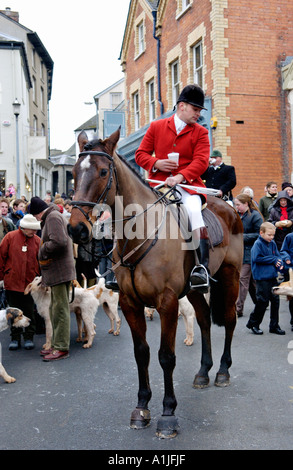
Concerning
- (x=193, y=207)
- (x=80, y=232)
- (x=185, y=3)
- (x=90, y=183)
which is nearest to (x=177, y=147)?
(x=193, y=207)

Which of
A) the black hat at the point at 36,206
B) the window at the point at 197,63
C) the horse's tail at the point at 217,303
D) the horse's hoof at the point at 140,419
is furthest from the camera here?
the window at the point at 197,63

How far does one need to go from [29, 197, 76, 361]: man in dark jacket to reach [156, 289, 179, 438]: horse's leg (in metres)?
3.07

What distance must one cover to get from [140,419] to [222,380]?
1528 millimetres

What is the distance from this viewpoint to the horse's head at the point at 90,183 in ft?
12.3

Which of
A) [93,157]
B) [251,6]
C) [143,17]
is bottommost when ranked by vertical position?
[93,157]

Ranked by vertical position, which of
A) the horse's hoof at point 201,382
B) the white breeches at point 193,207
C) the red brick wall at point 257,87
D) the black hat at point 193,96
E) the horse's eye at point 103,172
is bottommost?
the horse's hoof at point 201,382

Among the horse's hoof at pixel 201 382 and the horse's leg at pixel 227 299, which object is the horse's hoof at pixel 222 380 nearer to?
the horse's hoof at pixel 201 382

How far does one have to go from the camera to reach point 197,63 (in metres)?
18.3

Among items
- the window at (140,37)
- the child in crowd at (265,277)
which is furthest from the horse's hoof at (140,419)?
the window at (140,37)

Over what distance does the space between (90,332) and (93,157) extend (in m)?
4.51

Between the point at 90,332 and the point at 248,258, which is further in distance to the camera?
the point at 248,258

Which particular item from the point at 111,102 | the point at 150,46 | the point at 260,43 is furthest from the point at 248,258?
the point at 111,102
